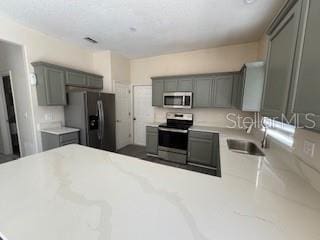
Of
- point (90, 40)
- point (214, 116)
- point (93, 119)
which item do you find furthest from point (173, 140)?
point (90, 40)

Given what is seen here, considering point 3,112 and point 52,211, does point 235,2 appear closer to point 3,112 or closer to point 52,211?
point 52,211

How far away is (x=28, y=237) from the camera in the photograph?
60 cm

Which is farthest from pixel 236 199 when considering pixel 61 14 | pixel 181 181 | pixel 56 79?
pixel 56 79

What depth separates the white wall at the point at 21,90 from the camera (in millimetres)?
2773

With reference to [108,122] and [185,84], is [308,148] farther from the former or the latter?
[108,122]

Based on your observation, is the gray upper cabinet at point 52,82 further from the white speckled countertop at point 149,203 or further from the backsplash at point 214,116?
the backsplash at point 214,116

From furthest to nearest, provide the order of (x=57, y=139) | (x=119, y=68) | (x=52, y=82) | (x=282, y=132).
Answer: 1. (x=119, y=68)
2. (x=52, y=82)
3. (x=57, y=139)
4. (x=282, y=132)

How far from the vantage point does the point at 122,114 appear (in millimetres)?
4336

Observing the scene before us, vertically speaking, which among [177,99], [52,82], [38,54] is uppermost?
[38,54]

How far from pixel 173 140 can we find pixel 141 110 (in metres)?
1.67

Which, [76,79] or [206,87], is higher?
[76,79]

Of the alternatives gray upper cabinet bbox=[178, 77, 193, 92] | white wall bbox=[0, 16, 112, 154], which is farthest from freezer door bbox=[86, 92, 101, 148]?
gray upper cabinet bbox=[178, 77, 193, 92]

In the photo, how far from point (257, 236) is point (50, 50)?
13.3ft

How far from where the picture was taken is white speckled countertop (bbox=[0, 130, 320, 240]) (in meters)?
0.64
